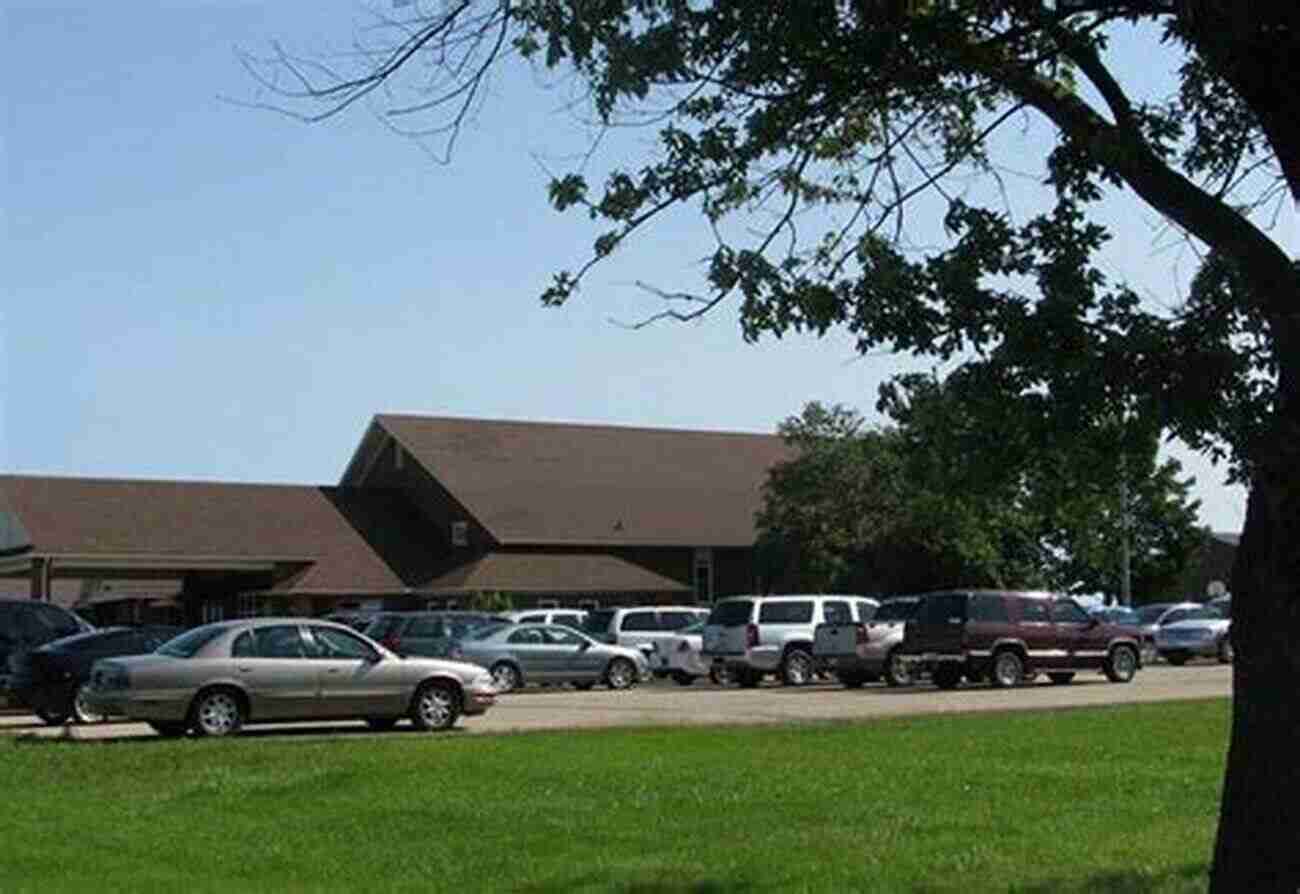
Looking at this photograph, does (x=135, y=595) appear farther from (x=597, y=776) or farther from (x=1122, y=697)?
(x=597, y=776)

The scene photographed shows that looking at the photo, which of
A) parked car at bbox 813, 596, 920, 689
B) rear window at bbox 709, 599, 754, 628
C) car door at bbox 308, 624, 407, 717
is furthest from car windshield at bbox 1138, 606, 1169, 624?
car door at bbox 308, 624, 407, 717

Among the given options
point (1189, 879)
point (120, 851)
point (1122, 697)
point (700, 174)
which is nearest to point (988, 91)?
point (700, 174)

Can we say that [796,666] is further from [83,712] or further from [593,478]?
[593,478]

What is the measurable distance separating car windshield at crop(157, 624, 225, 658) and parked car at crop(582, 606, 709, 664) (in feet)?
58.1

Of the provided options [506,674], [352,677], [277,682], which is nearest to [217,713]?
[277,682]

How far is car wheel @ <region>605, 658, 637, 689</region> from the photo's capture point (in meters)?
38.5

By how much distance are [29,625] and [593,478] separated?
37.2m

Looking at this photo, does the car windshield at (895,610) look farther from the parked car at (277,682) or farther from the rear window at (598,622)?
the parked car at (277,682)

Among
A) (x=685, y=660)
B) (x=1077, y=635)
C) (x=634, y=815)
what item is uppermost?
(x=1077, y=635)

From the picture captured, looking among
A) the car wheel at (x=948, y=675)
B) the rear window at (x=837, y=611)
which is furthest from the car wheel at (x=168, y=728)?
the rear window at (x=837, y=611)

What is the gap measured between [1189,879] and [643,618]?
1319 inches

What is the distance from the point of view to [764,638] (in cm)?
3878

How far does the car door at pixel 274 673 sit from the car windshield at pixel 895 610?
15390 millimetres

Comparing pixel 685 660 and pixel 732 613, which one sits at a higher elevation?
pixel 732 613
